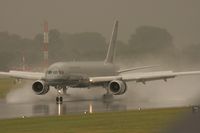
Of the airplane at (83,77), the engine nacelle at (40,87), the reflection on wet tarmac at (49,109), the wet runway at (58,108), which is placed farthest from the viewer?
the engine nacelle at (40,87)

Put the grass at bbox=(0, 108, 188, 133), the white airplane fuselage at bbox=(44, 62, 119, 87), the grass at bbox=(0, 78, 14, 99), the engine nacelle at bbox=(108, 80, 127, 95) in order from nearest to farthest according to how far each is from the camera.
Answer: the grass at bbox=(0, 108, 188, 133), the white airplane fuselage at bbox=(44, 62, 119, 87), the engine nacelle at bbox=(108, 80, 127, 95), the grass at bbox=(0, 78, 14, 99)

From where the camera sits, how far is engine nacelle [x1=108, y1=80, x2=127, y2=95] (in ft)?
168

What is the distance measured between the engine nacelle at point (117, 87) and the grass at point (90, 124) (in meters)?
18.0

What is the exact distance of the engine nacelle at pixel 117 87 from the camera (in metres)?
51.3

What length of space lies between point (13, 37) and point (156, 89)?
33297 millimetres

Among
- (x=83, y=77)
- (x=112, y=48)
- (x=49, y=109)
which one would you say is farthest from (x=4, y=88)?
(x=49, y=109)

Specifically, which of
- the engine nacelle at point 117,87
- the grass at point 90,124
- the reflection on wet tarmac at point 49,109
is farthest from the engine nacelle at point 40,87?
the grass at point 90,124

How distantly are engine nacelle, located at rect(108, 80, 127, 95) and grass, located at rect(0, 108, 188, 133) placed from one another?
1797cm

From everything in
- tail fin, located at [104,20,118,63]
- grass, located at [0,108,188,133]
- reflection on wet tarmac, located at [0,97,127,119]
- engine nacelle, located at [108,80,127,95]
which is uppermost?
tail fin, located at [104,20,118,63]

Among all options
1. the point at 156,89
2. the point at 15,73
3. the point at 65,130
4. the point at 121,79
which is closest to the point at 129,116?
the point at 65,130

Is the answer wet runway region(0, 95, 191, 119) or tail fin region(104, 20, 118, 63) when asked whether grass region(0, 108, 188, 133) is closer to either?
wet runway region(0, 95, 191, 119)

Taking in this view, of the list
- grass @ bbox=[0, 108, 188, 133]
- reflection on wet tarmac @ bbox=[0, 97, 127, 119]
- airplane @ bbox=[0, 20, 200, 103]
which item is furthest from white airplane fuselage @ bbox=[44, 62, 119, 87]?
grass @ bbox=[0, 108, 188, 133]

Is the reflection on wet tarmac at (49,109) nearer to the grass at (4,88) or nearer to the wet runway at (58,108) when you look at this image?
the wet runway at (58,108)

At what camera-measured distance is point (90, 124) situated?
26922 millimetres
